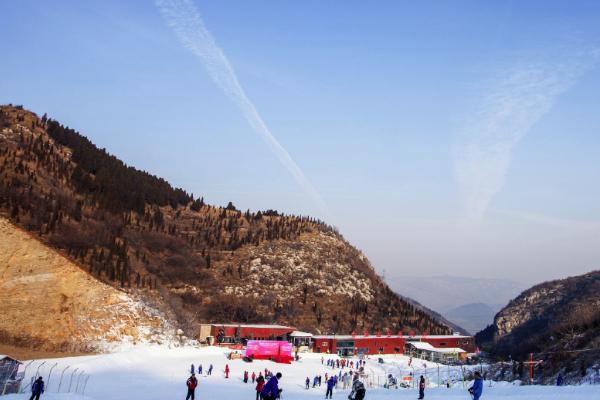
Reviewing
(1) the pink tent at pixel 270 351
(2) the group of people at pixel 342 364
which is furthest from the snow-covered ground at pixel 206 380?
(1) the pink tent at pixel 270 351

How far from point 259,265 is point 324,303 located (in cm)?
1523

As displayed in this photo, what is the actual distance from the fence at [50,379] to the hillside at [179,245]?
24.0 meters

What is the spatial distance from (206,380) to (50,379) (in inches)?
460

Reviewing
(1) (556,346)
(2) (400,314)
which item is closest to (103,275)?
(1) (556,346)

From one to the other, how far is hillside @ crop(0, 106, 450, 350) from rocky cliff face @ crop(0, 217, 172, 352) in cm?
456

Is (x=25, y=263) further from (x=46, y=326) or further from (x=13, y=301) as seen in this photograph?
(x=46, y=326)

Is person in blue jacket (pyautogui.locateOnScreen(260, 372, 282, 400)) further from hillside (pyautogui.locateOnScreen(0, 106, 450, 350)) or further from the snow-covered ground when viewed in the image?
hillside (pyautogui.locateOnScreen(0, 106, 450, 350))

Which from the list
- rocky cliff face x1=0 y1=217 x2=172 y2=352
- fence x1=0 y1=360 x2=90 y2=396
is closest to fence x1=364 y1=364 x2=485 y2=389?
fence x1=0 y1=360 x2=90 y2=396

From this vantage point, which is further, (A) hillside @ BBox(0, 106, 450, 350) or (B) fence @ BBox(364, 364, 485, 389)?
(A) hillside @ BBox(0, 106, 450, 350)

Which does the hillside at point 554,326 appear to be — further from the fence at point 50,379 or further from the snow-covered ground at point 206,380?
the fence at point 50,379

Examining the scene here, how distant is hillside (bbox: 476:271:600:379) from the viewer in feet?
111

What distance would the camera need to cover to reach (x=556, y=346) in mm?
42281

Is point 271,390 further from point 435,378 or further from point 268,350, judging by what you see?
point 268,350

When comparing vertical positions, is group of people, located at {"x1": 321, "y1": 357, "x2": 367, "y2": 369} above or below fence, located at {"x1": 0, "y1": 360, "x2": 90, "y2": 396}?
above
